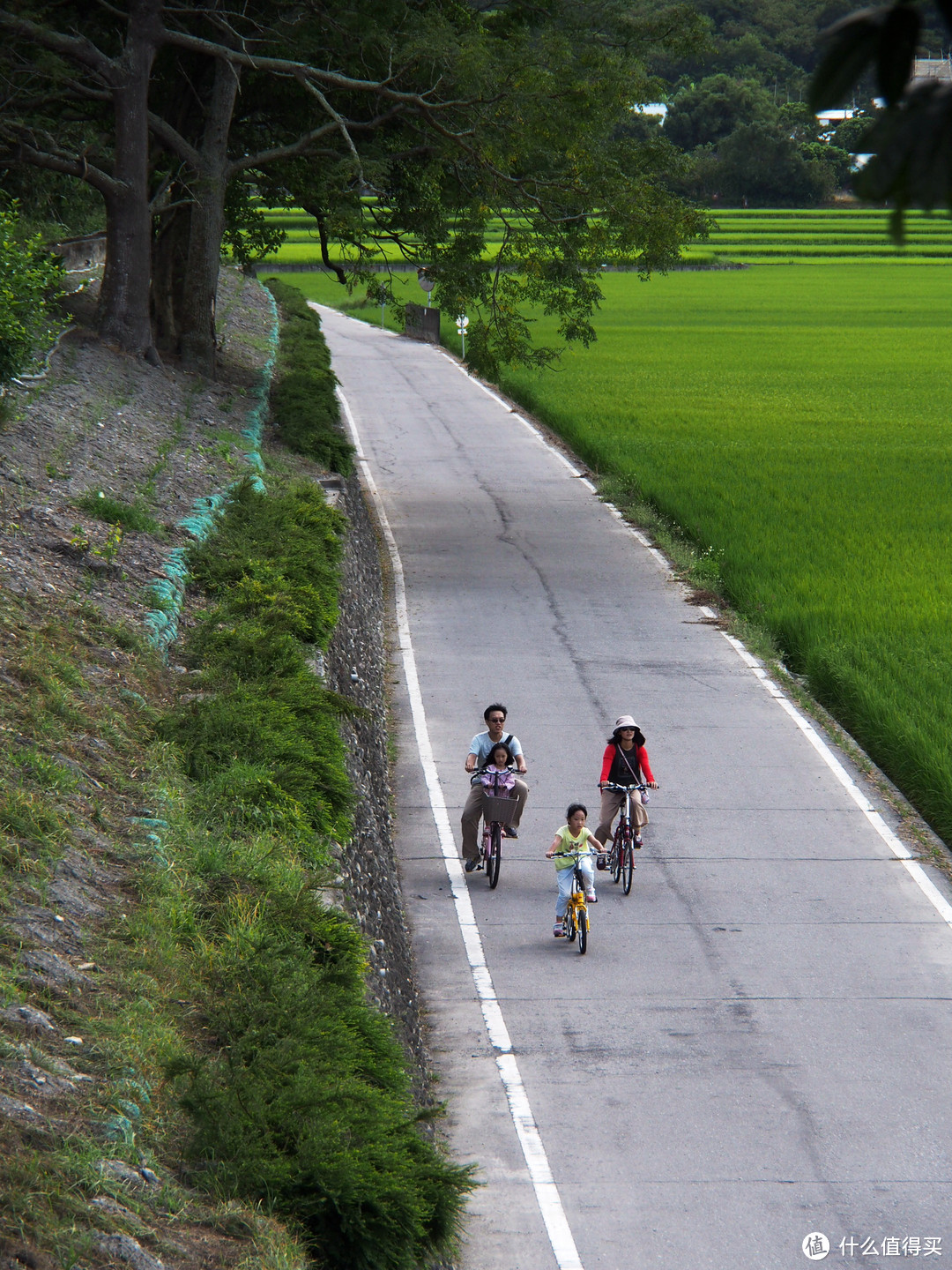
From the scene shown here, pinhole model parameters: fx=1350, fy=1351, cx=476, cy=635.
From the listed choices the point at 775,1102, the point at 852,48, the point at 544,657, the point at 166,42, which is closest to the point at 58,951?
the point at 775,1102

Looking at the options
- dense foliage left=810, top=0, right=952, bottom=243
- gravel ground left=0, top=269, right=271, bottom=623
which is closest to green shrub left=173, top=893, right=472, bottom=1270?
dense foliage left=810, top=0, right=952, bottom=243

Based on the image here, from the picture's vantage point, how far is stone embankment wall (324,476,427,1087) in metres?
9.53

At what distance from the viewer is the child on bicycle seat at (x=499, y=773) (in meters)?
11.6

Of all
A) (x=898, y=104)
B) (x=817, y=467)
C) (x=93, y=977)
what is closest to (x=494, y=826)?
(x=93, y=977)

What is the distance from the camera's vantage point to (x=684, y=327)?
59.9 meters

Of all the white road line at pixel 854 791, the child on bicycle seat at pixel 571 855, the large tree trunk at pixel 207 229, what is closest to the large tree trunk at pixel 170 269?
the large tree trunk at pixel 207 229

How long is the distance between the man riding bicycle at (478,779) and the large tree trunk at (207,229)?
1749 cm

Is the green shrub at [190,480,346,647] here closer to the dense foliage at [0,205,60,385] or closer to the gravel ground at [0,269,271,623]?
the gravel ground at [0,269,271,623]

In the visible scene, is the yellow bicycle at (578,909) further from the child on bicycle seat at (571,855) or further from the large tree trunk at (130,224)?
the large tree trunk at (130,224)

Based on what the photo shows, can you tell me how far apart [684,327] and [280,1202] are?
5746 cm

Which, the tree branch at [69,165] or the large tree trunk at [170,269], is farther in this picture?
the large tree trunk at [170,269]

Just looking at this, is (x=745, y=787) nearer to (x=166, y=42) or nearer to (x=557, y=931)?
(x=557, y=931)

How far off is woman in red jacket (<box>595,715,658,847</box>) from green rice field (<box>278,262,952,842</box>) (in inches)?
130

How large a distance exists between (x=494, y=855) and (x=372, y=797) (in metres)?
1.54
